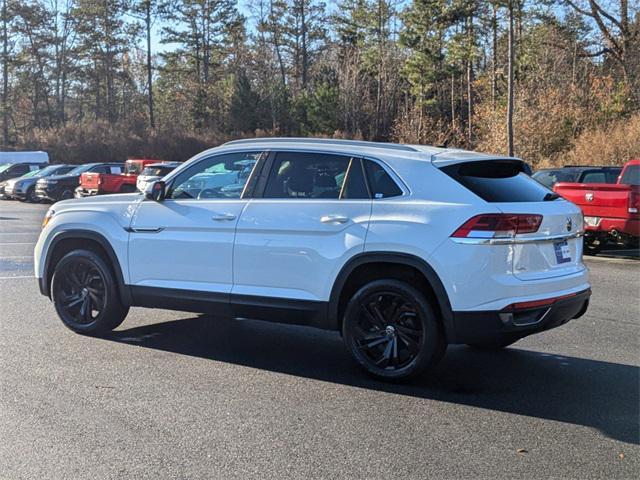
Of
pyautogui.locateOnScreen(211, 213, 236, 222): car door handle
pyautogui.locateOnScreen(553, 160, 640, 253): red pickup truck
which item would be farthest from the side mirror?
pyautogui.locateOnScreen(553, 160, 640, 253): red pickup truck

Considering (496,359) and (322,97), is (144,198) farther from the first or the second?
(322,97)

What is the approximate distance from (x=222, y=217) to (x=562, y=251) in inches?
108

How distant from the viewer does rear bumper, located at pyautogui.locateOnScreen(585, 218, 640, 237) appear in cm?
1310

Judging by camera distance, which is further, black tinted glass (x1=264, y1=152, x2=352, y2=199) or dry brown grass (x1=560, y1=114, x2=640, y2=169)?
dry brown grass (x1=560, y1=114, x2=640, y2=169)

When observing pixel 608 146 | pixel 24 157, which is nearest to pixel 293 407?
pixel 608 146

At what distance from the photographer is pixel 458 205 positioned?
504 centimetres

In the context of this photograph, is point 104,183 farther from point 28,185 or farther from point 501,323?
point 501,323

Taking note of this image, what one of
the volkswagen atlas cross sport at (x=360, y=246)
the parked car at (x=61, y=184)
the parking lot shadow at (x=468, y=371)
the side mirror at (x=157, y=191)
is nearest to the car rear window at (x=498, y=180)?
Result: the volkswagen atlas cross sport at (x=360, y=246)

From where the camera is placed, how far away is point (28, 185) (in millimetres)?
29469

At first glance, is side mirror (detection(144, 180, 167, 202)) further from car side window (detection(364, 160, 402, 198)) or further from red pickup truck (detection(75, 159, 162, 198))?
red pickup truck (detection(75, 159, 162, 198))

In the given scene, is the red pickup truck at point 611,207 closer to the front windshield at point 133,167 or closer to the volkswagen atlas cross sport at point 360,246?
the volkswagen atlas cross sport at point 360,246

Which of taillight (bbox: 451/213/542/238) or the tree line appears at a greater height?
the tree line

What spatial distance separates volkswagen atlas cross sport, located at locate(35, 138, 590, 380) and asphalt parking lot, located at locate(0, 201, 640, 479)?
1.41 feet

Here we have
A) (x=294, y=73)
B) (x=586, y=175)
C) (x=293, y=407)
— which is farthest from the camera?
(x=294, y=73)
